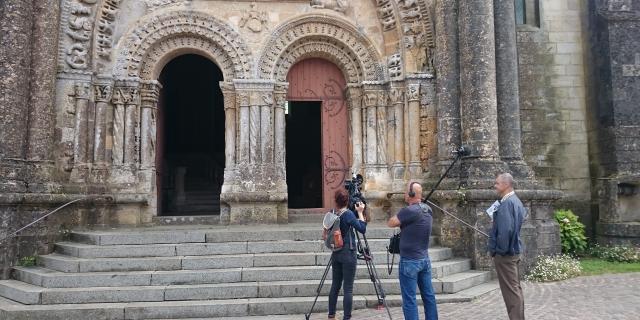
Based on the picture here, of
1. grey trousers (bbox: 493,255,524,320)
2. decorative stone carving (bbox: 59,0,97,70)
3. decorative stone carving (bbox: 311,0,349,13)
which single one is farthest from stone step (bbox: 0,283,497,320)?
decorative stone carving (bbox: 311,0,349,13)

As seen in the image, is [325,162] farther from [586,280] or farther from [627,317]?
[627,317]

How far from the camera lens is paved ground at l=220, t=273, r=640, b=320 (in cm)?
635

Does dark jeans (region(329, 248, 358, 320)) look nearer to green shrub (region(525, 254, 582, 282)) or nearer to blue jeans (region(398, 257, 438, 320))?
blue jeans (region(398, 257, 438, 320))

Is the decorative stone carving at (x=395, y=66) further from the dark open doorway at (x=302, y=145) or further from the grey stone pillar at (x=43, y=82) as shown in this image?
the dark open doorway at (x=302, y=145)

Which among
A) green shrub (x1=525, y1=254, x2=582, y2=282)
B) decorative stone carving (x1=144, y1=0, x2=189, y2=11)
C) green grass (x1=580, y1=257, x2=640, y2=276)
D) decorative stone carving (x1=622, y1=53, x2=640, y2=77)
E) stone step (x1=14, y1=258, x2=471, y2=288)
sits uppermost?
decorative stone carving (x1=144, y1=0, x2=189, y2=11)

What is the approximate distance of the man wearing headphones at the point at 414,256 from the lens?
528 cm

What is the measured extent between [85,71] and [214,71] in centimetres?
1056

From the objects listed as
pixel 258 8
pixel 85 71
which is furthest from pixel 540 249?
pixel 85 71

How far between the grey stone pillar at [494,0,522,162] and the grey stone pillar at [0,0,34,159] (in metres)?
8.75

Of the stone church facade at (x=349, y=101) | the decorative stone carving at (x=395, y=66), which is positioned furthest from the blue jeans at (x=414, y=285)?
the decorative stone carving at (x=395, y=66)

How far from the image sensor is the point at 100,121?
985 cm

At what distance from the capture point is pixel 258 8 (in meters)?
10.6

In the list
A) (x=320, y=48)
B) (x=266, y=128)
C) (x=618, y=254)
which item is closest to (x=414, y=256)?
(x=266, y=128)

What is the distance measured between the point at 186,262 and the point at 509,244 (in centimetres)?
464
